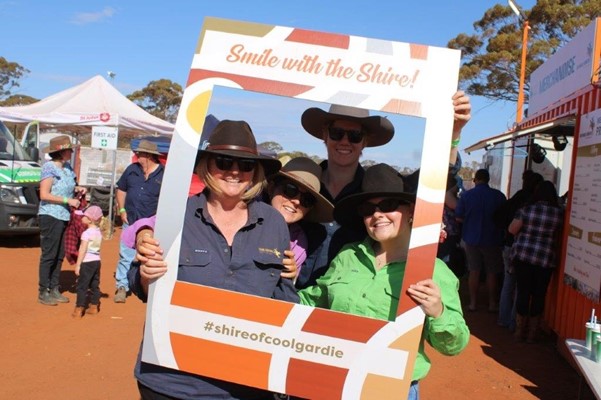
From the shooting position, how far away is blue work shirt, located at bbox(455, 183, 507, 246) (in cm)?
831

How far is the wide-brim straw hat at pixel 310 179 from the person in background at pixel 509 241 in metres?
5.17

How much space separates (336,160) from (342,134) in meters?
0.13

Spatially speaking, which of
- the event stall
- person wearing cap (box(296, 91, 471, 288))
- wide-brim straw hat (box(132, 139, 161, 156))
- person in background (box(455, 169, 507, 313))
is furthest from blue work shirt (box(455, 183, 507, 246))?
person wearing cap (box(296, 91, 471, 288))

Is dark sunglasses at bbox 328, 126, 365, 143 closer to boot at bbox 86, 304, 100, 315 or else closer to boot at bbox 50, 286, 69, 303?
boot at bbox 86, 304, 100, 315

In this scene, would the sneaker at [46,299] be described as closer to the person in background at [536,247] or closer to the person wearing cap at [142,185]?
the person wearing cap at [142,185]

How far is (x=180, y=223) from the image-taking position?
206cm

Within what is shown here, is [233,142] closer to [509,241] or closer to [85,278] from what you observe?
[85,278]

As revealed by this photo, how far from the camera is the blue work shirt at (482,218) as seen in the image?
831 centimetres

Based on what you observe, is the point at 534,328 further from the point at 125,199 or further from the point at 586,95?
the point at 125,199

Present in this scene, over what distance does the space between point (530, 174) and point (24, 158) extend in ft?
31.4

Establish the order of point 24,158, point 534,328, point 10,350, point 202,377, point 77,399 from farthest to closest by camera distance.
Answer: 1. point 24,158
2. point 534,328
3. point 10,350
4. point 77,399
5. point 202,377

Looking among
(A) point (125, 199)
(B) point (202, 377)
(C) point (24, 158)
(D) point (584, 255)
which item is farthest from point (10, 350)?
(C) point (24, 158)

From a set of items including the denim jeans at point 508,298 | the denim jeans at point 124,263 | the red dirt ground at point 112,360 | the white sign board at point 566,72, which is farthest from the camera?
the denim jeans at point 124,263

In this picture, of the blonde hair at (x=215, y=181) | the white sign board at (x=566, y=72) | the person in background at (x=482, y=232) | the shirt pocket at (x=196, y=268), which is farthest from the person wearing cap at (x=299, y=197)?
the person in background at (x=482, y=232)
